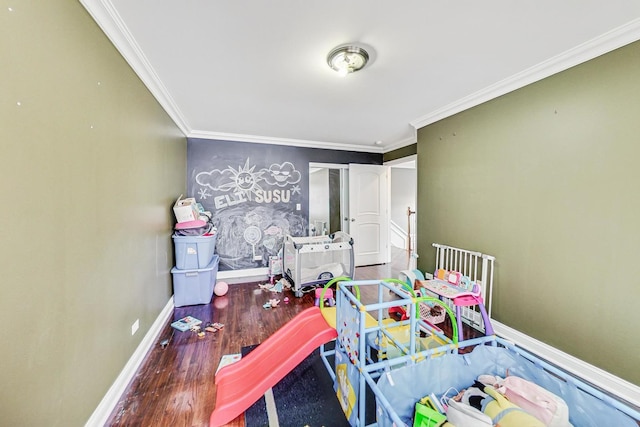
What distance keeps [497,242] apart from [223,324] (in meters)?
3.03

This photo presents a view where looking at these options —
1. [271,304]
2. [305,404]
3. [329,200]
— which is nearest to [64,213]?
[305,404]

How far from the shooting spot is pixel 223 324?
2695 millimetres

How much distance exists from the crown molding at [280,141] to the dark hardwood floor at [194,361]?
251 cm

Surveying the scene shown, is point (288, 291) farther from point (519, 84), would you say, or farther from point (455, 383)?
point (519, 84)

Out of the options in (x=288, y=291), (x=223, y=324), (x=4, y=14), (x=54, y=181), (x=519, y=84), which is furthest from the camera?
(x=288, y=291)

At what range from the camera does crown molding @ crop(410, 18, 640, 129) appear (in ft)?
5.30

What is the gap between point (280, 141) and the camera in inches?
172

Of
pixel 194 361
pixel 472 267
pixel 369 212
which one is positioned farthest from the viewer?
pixel 369 212

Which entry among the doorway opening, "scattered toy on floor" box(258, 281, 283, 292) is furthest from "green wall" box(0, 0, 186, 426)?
the doorway opening

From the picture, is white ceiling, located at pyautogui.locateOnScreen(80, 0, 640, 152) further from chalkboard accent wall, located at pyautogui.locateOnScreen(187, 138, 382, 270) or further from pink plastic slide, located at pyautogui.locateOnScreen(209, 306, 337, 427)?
pink plastic slide, located at pyautogui.locateOnScreen(209, 306, 337, 427)

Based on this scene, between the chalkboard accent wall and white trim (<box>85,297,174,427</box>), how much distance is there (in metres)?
1.72

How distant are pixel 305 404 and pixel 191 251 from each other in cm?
221

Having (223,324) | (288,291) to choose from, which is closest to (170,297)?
(223,324)

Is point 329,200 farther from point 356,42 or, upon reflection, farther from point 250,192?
point 356,42
